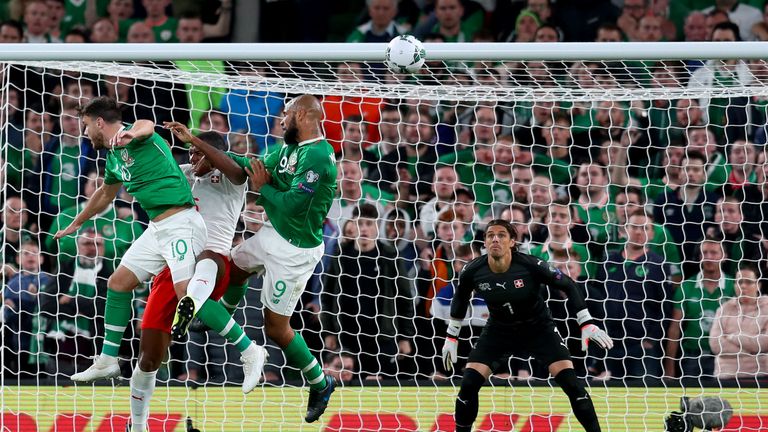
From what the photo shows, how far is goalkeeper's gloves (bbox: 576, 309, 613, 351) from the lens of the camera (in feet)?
26.7

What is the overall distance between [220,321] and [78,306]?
7.72 feet

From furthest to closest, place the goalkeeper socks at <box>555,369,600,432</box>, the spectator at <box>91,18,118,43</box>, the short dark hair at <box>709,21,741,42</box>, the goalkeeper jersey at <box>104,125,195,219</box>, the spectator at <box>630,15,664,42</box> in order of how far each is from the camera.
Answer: the spectator at <box>91,18,118,43</box>, the spectator at <box>630,15,664,42</box>, the short dark hair at <box>709,21,741,42</box>, the goalkeeper socks at <box>555,369,600,432</box>, the goalkeeper jersey at <box>104,125,195,219</box>

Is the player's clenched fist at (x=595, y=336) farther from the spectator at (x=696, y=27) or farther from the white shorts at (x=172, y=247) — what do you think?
the spectator at (x=696, y=27)

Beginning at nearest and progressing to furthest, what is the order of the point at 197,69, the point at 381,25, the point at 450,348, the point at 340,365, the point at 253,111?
the point at 450,348
the point at 197,69
the point at 340,365
the point at 253,111
the point at 381,25

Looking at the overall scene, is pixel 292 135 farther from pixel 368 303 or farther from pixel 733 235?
pixel 733 235

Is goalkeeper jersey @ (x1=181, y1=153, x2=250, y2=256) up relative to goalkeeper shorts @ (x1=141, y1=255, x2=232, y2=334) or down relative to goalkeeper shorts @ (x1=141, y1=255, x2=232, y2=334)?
up

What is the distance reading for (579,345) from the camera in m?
9.78

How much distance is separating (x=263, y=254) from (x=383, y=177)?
2938 millimetres

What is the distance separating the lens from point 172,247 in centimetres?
715

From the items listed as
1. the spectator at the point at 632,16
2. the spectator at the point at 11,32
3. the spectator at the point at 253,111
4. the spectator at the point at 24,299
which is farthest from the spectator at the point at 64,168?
the spectator at the point at 632,16

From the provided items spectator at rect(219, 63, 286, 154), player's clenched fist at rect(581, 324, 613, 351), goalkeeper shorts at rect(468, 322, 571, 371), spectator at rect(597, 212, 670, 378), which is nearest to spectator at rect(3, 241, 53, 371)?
spectator at rect(219, 63, 286, 154)

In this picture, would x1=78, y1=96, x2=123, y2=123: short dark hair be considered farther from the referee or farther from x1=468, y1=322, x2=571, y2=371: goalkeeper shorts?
x1=468, y1=322, x2=571, y2=371: goalkeeper shorts

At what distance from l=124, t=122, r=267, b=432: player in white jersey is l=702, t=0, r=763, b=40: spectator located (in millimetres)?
5881

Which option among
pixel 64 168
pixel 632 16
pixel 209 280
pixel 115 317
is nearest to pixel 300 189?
pixel 209 280
